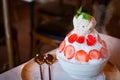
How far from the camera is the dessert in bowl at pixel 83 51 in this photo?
23.0 inches

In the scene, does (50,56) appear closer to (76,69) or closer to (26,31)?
(76,69)

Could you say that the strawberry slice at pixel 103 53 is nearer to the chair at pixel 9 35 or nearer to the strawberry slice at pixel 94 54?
the strawberry slice at pixel 94 54

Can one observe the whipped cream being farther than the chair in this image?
No

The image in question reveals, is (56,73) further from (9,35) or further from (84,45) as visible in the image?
(9,35)

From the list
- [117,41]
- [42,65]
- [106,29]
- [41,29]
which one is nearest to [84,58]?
[42,65]

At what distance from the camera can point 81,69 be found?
0.59 m

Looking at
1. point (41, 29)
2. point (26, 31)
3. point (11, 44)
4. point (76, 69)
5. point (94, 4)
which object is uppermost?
point (76, 69)

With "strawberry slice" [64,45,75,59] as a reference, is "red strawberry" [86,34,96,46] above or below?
above

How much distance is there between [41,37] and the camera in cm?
158

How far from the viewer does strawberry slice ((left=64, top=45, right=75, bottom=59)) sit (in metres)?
0.59

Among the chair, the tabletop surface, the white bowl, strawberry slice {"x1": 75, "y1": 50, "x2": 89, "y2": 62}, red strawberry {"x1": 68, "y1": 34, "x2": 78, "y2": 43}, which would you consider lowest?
the chair

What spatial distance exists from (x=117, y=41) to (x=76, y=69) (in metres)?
0.36

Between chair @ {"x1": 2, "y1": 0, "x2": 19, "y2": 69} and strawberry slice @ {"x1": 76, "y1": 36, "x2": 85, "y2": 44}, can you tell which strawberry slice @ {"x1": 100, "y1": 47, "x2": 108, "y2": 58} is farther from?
chair @ {"x1": 2, "y1": 0, "x2": 19, "y2": 69}

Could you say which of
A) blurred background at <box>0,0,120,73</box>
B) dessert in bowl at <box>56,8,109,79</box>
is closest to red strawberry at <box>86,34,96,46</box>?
dessert in bowl at <box>56,8,109,79</box>
